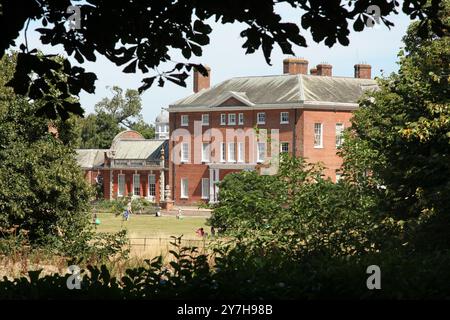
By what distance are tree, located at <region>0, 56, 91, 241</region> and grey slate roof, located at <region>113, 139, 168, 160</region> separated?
5923 cm

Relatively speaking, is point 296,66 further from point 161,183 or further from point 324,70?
point 161,183

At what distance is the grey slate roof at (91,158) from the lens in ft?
296

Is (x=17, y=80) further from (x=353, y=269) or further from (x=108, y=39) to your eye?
(x=353, y=269)

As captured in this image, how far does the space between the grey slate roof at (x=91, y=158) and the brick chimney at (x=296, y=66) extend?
26.1 m

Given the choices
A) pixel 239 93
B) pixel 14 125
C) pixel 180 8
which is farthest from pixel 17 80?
pixel 239 93

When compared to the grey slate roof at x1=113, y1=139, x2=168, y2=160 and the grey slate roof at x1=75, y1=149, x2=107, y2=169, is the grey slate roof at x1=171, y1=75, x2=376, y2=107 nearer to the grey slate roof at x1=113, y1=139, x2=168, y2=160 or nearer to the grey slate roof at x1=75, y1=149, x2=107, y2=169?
the grey slate roof at x1=113, y1=139, x2=168, y2=160

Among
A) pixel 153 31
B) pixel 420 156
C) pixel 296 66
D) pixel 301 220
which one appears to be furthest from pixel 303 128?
pixel 153 31

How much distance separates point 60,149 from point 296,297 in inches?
706

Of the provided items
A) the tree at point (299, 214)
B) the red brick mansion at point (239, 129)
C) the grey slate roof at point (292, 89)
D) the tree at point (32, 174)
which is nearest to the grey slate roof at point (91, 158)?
the red brick mansion at point (239, 129)

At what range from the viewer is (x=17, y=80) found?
7.88 meters

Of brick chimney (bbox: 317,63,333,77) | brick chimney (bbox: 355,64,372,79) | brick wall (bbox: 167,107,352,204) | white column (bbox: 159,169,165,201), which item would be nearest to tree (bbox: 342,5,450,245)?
brick wall (bbox: 167,107,352,204)

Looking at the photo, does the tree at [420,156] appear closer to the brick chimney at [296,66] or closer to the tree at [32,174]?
the tree at [32,174]

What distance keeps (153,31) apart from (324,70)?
66.6 m

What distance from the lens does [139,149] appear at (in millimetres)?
86812
